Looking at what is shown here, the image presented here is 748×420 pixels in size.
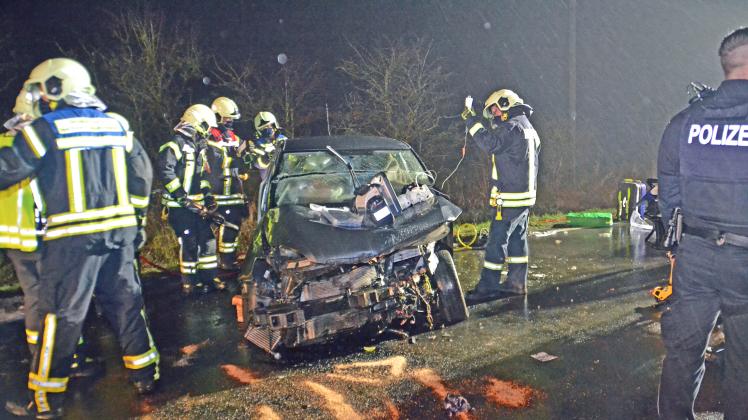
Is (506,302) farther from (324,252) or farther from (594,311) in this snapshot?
(324,252)

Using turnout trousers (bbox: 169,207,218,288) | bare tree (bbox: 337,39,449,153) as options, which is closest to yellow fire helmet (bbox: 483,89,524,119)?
turnout trousers (bbox: 169,207,218,288)

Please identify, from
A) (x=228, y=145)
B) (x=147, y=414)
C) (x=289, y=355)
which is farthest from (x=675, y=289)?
(x=228, y=145)

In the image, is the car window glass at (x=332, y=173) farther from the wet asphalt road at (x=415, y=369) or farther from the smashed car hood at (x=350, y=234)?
the wet asphalt road at (x=415, y=369)

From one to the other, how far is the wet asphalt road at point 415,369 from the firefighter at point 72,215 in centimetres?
45

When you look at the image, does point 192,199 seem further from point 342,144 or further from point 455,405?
point 455,405

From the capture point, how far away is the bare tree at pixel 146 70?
1286cm

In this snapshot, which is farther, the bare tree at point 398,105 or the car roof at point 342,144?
the bare tree at point 398,105

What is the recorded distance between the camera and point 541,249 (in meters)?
7.79

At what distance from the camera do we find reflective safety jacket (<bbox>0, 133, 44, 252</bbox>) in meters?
3.14

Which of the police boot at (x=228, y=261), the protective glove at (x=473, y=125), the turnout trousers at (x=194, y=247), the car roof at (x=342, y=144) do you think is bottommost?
the police boot at (x=228, y=261)

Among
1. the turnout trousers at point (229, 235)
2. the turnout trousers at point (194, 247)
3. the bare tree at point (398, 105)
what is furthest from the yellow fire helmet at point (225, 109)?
the bare tree at point (398, 105)

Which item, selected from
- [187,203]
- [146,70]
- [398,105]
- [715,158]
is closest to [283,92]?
[146,70]

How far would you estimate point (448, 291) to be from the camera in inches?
172

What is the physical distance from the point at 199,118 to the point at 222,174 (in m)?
0.76
